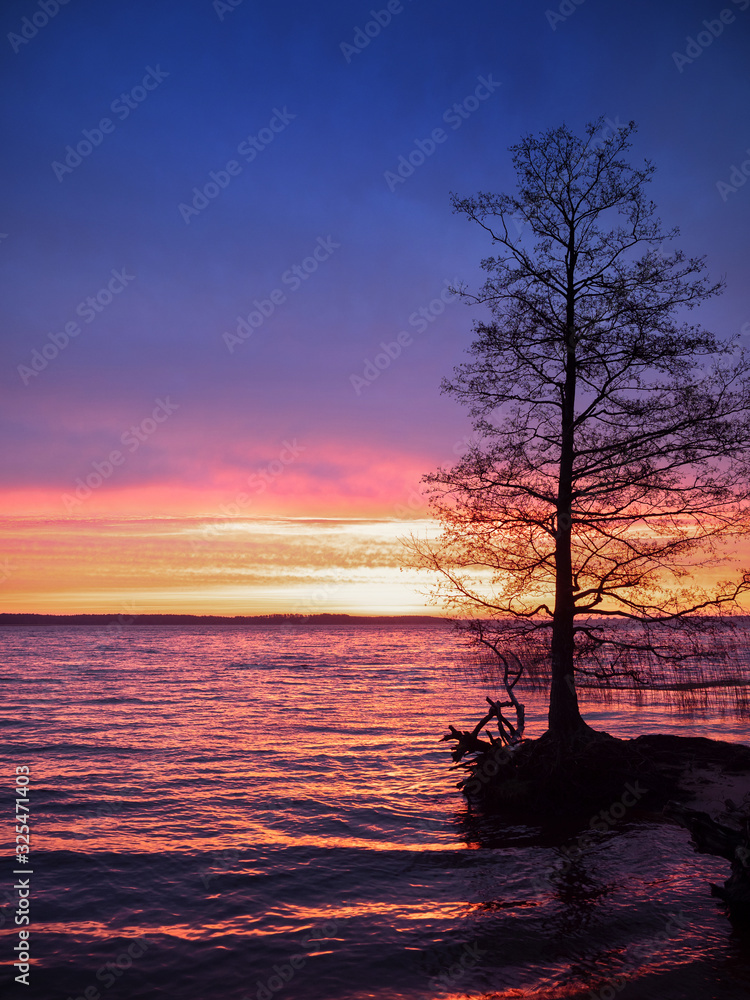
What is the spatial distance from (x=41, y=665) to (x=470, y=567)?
66.2m

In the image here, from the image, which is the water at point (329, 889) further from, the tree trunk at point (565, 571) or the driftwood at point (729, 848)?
the tree trunk at point (565, 571)

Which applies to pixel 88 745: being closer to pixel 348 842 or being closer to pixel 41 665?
pixel 348 842

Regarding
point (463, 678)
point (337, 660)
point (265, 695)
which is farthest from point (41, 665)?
point (463, 678)

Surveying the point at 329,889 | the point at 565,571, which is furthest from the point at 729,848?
the point at 329,889

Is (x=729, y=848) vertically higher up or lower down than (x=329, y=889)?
higher up

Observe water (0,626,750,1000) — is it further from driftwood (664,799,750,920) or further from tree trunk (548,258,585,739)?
tree trunk (548,258,585,739)

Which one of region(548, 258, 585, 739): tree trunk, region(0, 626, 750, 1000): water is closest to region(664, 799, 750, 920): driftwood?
region(0, 626, 750, 1000): water

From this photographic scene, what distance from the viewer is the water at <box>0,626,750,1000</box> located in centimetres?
816

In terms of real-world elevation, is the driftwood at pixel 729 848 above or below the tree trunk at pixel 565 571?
below

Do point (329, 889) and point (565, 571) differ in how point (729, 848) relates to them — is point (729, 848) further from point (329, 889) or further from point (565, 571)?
point (329, 889)

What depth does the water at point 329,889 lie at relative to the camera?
8.16 meters

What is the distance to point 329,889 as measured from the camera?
11.2m

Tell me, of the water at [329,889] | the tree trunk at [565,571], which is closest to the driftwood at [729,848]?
the water at [329,889]

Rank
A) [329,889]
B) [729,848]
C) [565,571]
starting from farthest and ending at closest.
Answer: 1. [565,571]
2. [329,889]
3. [729,848]
